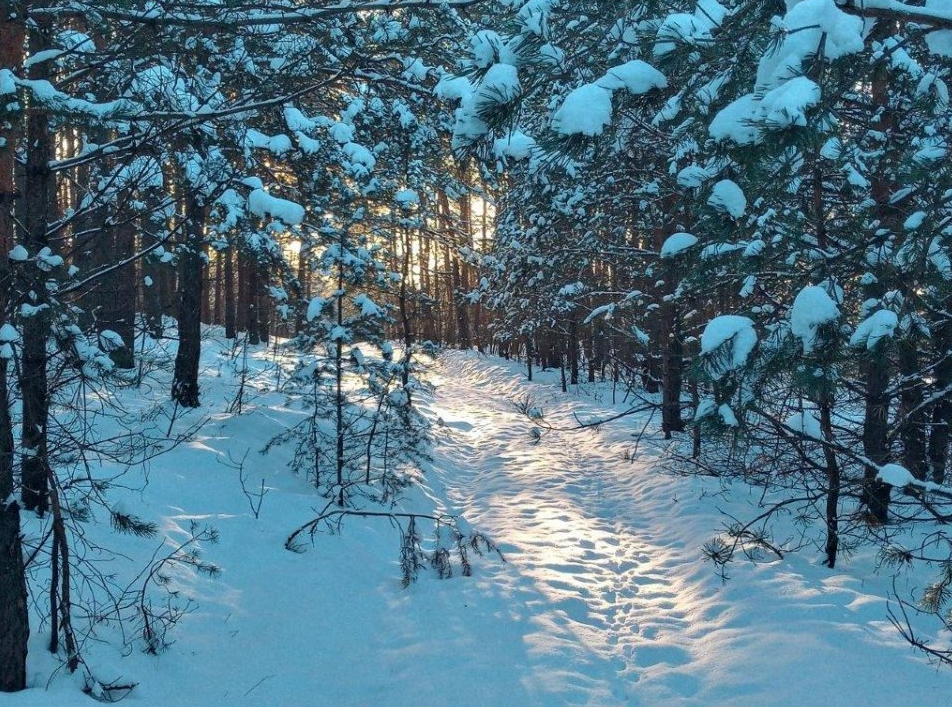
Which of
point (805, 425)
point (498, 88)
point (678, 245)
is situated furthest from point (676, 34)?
point (805, 425)

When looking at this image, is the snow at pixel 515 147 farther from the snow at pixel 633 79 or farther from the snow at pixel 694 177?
the snow at pixel 694 177

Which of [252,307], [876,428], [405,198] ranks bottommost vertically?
[876,428]

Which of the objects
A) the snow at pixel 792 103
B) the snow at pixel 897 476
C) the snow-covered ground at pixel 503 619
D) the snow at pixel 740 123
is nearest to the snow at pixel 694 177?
the snow at pixel 740 123

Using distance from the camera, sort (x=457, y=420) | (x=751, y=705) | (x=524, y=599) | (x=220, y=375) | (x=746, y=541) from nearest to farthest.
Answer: (x=751, y=705) < (x=524, y=599) < (x=746, y=541) < (x=220, y=375) < (x=457, y=420)

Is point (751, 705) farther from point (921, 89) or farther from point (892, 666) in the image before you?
point (921, 89)

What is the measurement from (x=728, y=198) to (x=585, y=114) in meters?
0.87

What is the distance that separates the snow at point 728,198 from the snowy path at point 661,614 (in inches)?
126

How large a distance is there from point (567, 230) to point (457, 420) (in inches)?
233

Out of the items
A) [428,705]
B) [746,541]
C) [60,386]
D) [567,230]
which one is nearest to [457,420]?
[567,230]

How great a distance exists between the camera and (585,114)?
2693 mm

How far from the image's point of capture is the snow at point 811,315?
9.40 feet

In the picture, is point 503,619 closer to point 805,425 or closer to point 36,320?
point 805,425

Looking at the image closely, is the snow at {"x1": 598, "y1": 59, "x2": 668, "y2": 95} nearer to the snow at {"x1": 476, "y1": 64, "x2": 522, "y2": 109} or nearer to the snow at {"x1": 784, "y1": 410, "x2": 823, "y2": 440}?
the snow at {"x1": 476, "y1": 64, "x2": 522, "y2": 109}

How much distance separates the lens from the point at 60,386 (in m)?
3.30
